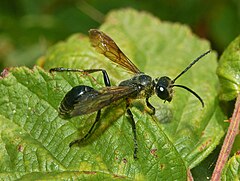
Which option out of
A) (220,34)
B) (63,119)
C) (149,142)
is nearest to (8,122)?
(63,119)

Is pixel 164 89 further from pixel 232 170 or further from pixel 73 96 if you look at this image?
pixel 232 170

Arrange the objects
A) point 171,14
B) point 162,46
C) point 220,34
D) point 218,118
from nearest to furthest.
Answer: point 218,118 → point 162,46 → point 220,34 → point 171,14

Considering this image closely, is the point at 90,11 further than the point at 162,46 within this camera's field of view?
Yes

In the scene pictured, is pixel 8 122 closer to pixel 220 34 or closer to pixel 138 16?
pixel 138 16

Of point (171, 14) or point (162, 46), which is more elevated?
point (171, 14)

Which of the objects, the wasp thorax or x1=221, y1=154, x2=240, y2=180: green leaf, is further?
the wasp thorax

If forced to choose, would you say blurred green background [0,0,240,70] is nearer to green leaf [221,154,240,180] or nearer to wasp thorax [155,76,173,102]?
wasp thorax [155,76,173,102]

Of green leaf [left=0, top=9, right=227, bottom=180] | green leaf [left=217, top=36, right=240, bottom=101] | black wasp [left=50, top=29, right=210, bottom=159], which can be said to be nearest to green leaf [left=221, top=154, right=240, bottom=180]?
green leaf [left=0, top=9, right=227, bottom=180]

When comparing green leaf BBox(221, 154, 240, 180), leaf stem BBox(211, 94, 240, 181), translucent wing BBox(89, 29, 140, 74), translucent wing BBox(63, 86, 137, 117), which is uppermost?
translucent wing BBox(89, 29, 140, 74)
